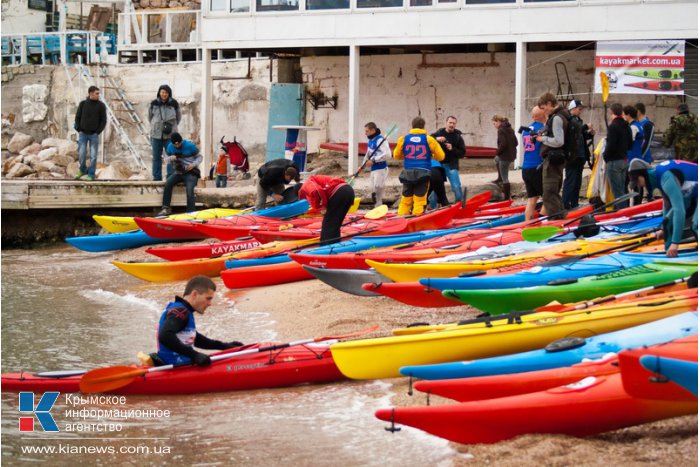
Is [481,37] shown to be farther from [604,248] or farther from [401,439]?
[401,439]

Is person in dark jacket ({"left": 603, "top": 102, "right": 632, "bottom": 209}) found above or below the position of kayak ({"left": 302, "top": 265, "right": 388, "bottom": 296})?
above

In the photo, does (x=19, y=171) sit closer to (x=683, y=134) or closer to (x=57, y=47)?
(x=57, y=47)

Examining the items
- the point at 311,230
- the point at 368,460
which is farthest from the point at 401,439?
the point at 311,230

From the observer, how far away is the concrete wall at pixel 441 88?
2080 cm

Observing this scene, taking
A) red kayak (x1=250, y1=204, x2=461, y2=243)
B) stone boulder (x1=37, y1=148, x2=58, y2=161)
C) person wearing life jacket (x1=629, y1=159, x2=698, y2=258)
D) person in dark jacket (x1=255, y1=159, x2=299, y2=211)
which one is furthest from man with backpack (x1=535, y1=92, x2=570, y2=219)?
stone boulder (x1=37, y1=148, x2=58, y2=161)

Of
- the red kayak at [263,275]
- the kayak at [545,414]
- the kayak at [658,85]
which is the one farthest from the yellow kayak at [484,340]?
the kayak at [658,85]

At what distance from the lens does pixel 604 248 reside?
34.6 ft

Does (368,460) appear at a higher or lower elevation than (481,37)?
lower

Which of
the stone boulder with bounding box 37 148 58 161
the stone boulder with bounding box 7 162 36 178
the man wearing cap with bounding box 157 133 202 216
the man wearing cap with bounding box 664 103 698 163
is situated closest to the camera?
the man wearing cap with bounding box 664 103 698 163

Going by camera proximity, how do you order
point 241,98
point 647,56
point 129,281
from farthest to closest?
point 241,98 → point 647,56 → point 129,281

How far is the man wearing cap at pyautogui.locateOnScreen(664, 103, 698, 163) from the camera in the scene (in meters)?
15.2

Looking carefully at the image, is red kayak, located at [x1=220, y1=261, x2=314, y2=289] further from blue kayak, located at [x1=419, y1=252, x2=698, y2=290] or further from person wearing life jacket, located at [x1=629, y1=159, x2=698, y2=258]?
person wearing life jacket, located at [x1=629, y1=159, x2=698, y2=258]

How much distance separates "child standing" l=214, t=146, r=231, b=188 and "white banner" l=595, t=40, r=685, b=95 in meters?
7.20

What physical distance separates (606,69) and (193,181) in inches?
278
